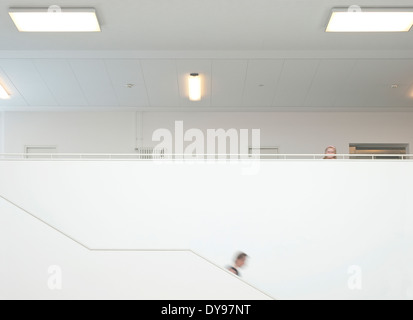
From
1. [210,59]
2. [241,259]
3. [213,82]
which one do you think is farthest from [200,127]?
[241,259]

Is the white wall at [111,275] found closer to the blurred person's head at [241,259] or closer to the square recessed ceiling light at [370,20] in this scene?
the blurred person's head at [241,259]

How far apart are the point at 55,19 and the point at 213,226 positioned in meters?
3.09

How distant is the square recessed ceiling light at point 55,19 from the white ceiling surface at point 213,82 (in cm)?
→ 106

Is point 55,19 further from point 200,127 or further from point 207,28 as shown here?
point 200,127

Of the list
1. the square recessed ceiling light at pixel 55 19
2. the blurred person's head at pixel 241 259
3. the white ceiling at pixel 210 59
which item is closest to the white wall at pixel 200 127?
the white ceiling at pixel 210 59

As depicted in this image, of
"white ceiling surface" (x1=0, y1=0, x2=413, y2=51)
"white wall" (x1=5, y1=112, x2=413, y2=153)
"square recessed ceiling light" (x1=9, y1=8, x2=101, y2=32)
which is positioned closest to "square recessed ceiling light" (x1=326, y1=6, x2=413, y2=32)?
"white ceiling surface" (x1=0, y1=0, x2=413, y2=51)

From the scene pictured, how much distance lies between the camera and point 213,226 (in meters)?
6.61

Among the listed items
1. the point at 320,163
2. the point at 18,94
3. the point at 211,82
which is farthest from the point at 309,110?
the point at 18,94

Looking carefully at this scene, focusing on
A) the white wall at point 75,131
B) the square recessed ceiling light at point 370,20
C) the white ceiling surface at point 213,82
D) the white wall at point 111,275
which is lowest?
the white wall at point 111,275

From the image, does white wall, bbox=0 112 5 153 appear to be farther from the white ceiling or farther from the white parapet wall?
the white parapet wall

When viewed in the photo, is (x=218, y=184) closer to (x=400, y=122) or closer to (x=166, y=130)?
(x=166, y=130)

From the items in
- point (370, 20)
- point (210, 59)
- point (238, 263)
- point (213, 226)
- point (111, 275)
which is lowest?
point (111, 275)

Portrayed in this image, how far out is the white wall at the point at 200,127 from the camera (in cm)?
964

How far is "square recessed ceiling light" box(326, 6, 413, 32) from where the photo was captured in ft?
22.7
